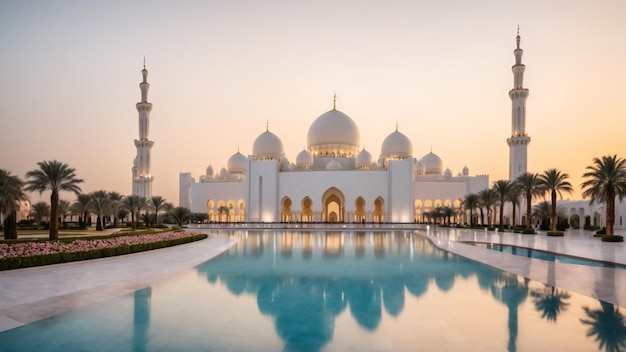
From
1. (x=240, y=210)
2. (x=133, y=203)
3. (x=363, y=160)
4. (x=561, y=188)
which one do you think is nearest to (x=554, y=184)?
(x=561, y=188)

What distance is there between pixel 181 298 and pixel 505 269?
715cm

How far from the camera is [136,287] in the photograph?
24.7 feet

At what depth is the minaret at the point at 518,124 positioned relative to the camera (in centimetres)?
3453

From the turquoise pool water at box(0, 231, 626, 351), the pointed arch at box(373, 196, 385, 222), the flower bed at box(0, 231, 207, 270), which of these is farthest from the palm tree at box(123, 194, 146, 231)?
the pointed arch at box(373, 196, 385, 222)

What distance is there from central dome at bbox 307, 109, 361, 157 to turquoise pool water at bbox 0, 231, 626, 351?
3351cm

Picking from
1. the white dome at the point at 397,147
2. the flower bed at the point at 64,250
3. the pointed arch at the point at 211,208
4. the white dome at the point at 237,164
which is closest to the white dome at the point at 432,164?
the white dome at the point at 397,147

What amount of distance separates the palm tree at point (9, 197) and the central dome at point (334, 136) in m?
28.7

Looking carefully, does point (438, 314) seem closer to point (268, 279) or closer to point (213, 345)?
point (213, 345)

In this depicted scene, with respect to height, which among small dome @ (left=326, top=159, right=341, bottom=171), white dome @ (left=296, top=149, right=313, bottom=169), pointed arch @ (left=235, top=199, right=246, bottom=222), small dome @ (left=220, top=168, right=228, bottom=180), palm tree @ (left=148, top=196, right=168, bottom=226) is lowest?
pointed arch @ (left=235, top=199, right=246, bottom=222)

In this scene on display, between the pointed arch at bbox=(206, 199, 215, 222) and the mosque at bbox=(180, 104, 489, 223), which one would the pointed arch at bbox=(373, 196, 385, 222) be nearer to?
the mosque at bbox=(180, 104, 489, 223)

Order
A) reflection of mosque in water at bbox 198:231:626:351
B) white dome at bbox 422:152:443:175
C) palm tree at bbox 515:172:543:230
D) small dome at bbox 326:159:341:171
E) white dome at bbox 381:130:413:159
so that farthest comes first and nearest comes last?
→ 1. white dome at bbox 422:152:443:175
2. white dome at bbox 381:130:413:159
3. small dome at bbox 326:159:341:171
4. palm tree at bbox 515:172:543:230
5. reflection of mosque in water at bbox 198:231:626:351

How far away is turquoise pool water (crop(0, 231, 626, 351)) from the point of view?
472cm

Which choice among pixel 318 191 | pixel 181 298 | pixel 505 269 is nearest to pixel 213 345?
pixel 181 298

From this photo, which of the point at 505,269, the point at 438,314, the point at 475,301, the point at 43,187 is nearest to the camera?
the point at 438,314
